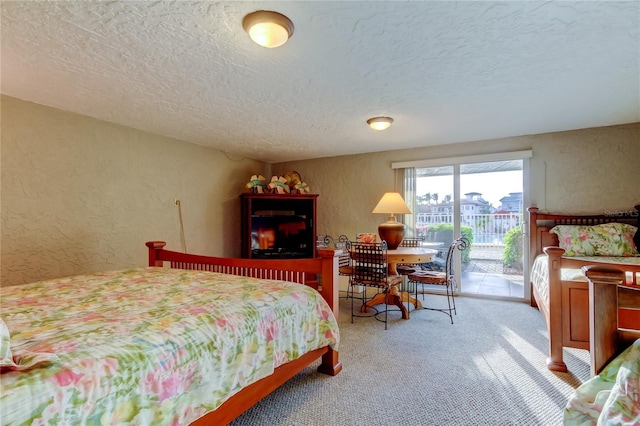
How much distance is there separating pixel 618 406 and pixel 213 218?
4.46 metres

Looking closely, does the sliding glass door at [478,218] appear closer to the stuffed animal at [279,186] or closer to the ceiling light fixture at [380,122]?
the ceiling light fixture at [380,122]

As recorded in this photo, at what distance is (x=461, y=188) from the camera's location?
4.41m

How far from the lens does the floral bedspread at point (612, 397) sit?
85 centimetres

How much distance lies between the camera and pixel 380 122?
3275 mm

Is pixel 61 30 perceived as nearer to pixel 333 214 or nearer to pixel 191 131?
pixel 191 131

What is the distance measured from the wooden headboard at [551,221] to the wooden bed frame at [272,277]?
2.95 m

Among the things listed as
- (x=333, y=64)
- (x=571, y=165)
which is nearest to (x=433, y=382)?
(x=333, y=64)

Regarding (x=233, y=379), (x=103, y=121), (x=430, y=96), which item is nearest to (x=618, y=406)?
(x=233, y=379)

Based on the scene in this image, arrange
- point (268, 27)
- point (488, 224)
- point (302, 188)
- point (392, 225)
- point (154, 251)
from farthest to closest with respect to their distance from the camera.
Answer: point (302, 188) → point (488, 224) → point (392, 225) → point (154, 251) → point (268, 27)

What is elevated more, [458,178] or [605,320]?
[458,178]

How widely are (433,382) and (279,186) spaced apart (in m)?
3.45

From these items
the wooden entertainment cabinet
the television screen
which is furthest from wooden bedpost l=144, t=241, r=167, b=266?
the television screen

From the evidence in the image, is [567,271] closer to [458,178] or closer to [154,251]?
[458,178]

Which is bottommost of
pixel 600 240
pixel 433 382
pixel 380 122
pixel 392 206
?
pixel 433 382
